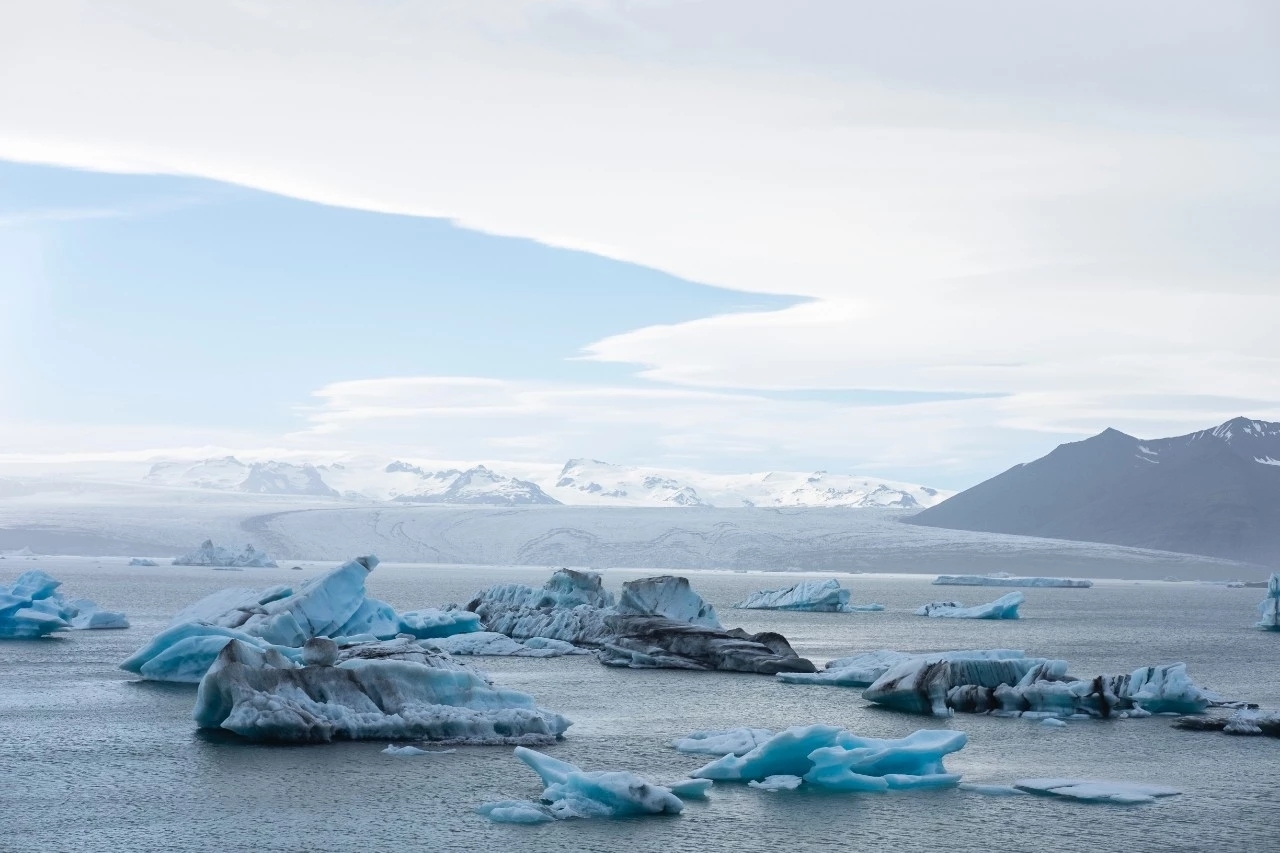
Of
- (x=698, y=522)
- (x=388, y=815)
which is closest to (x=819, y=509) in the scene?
(x=698, y=522)

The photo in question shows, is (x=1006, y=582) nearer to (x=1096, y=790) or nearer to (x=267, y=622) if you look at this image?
A: (x=267, y=622)

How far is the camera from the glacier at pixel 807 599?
58281mm

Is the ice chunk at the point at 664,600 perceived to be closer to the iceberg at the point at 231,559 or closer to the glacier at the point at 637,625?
the glacier at the point at 637,625

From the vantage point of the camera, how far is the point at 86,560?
12244cm

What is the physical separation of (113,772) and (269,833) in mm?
3990

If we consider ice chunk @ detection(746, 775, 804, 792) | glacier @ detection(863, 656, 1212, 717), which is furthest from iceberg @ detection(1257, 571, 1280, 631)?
ice chunk @ detection(746, 775, 804, 792)

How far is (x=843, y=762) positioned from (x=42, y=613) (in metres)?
27.4

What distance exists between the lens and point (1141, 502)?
180 m

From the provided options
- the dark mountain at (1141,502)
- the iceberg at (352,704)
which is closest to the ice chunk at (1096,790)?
the iceberg at (352,704)

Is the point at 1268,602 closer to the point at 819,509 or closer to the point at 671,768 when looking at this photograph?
the point at 671,768

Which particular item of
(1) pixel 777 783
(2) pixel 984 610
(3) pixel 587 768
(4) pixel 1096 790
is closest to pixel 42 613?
(3) pixel 587 768

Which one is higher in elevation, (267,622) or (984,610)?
(267,622)

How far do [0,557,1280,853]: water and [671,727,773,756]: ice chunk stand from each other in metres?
0.32

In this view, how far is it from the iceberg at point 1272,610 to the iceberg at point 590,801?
42.8 m
